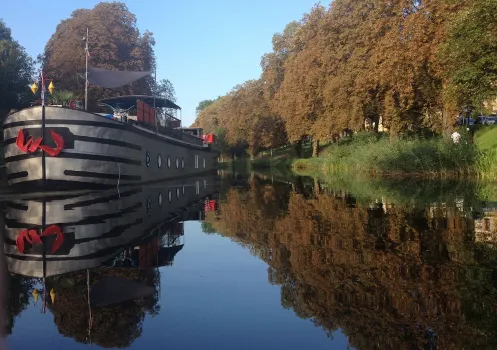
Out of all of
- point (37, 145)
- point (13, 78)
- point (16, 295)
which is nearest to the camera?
point (16, 295)

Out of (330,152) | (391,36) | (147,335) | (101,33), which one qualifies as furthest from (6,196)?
(101,33)

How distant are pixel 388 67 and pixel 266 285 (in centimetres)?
1977

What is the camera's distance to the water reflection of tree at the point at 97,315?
3.40 metres

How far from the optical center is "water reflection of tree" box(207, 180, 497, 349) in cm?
343

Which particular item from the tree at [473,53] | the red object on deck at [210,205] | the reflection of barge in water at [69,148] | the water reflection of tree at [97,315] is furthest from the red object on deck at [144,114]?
the water reflection of tree at [97,315]

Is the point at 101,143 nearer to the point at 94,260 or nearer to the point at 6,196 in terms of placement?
the point at 6,196

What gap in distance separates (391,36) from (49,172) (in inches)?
644

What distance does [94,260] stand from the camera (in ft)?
18.9

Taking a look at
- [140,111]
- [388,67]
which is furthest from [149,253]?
[388,67]

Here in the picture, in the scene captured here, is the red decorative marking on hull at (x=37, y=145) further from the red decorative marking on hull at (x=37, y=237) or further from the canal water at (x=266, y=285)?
the red decorative marking on hull at (x=37, y=237)

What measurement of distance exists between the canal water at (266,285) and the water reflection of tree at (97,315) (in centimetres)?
1

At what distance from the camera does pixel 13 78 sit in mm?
30266

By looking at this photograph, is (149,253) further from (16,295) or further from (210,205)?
(210,205)

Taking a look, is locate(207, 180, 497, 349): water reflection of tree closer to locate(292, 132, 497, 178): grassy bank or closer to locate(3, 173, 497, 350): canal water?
locate(3, 173, 497, 350): canal water
